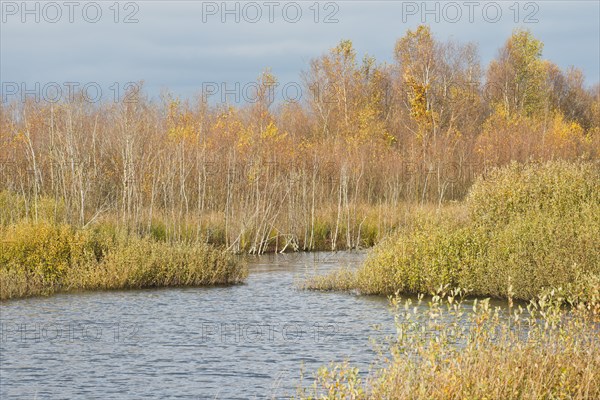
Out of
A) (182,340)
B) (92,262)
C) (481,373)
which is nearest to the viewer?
(481,373)

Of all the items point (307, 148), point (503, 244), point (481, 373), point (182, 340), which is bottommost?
point (182, 340)

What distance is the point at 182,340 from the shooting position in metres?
18.7

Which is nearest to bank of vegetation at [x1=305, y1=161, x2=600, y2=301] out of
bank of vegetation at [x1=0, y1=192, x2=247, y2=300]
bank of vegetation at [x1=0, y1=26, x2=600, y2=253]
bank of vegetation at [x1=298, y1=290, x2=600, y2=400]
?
bank of vegetation at [x1=0, y1=192, x2=247, y2=300]

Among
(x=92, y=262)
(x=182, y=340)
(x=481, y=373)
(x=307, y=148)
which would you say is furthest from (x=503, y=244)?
(x=307, y=148)

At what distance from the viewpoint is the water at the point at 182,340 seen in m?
14.9

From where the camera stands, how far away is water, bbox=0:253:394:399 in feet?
48.9

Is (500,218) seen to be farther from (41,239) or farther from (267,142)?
(267,142)

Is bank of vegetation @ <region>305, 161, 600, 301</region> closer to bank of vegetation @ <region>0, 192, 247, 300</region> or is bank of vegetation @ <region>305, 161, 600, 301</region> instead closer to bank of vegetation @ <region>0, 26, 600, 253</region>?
bank of vegetation @ <region>0, 192, 247, 300</region>

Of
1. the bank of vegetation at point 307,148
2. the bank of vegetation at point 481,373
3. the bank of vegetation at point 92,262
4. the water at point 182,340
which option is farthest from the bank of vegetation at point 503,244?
the bank of vegetation at point 481,373

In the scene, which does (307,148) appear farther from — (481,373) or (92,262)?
(481,373)

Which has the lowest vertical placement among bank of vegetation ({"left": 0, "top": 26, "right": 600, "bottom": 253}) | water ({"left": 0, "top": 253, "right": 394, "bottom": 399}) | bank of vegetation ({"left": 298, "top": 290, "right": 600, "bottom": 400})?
water ({"left": 0, "top": 253, "right": 394, "bottom": 399})

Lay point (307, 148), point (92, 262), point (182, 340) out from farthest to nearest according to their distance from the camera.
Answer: point (307, 148)
point (92, 262)
point (182, 340)

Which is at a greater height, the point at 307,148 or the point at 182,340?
the point at 307,148

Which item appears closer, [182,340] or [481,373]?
[481,373]
